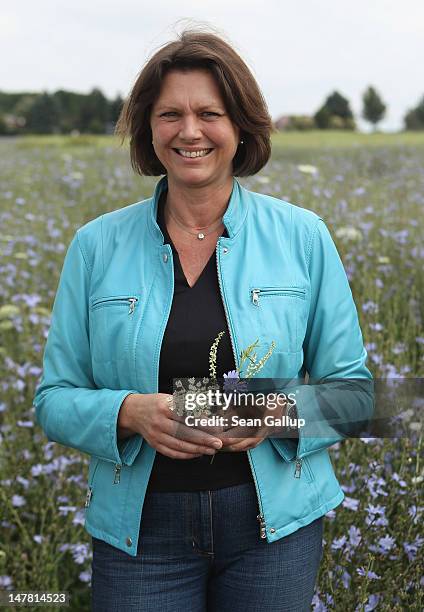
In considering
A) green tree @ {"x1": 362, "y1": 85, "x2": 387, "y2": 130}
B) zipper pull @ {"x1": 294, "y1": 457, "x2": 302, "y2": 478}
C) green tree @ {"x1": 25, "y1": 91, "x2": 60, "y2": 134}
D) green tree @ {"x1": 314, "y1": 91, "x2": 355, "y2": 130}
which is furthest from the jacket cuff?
green tree @ {"x1": 362, "y1": 85, "x2": 387, "y2": 130}

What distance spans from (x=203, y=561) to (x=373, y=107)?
47448 millimetres

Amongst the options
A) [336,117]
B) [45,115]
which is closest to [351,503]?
[336,117]

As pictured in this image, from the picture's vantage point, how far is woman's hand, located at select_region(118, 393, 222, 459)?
1.42 m

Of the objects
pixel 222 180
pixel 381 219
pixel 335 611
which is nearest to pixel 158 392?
pixel 222 180

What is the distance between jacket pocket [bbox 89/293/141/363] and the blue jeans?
316mm

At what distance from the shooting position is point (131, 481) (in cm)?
164

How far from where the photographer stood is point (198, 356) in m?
1.60

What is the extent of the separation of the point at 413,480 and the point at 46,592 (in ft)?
3.90

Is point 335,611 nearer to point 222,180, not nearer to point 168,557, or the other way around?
point 168,557

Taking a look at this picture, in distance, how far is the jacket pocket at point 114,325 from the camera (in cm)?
163

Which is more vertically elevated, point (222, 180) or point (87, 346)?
point (222, 180)

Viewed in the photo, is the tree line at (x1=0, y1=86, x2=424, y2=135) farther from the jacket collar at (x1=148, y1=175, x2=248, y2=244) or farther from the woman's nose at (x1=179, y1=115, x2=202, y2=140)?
the woman's nose at (x1=179, y1=115, x2=202, y2=140)

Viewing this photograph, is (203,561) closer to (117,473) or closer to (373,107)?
(117,473)

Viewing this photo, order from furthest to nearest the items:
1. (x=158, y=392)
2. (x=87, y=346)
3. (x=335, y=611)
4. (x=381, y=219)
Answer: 1. (x=381, y=219)
2. (x=335, y=611)
3. (x=87, y=346)
4. (x=158, y=392)
